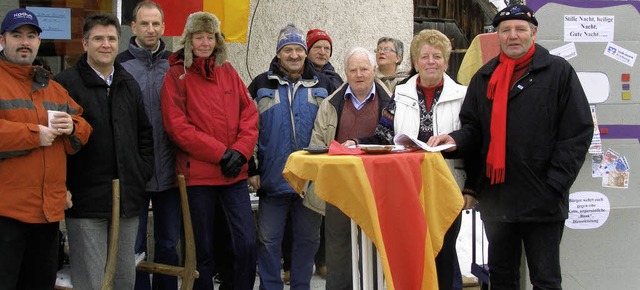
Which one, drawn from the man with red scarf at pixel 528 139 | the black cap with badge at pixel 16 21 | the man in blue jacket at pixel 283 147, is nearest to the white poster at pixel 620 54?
the man with red scarf at pixel 528 139

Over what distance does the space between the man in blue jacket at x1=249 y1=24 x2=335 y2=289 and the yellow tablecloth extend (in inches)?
44.1

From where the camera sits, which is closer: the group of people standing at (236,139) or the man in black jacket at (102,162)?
the group of people standing at (236,139)

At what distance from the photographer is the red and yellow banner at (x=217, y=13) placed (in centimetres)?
557

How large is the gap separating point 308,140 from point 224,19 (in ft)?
5.77

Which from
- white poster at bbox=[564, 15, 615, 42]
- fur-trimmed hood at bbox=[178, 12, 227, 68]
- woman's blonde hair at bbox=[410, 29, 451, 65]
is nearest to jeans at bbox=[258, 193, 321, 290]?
fur-trimmed hood at bbox=[178, 12, 227, 68]

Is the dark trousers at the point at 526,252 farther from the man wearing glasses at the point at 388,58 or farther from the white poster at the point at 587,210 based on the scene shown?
the man wearing glasses at the point at 388,58

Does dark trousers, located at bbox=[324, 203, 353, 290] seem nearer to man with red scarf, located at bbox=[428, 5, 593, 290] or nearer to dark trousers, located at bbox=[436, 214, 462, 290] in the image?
dark trousers, located at bbox=[436, 214, 462, 290]

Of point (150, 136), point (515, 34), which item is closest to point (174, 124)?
point (150, 136)

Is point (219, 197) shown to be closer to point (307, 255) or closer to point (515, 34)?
point (307, 255)

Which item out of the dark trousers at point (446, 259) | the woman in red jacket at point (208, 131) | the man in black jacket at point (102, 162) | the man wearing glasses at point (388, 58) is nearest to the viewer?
the man in black jacket at point (102, 162)

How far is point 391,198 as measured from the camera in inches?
131

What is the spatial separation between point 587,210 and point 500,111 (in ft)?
3.66

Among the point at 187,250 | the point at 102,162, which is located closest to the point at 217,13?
the point at 102,162

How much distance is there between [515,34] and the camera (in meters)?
3.81
